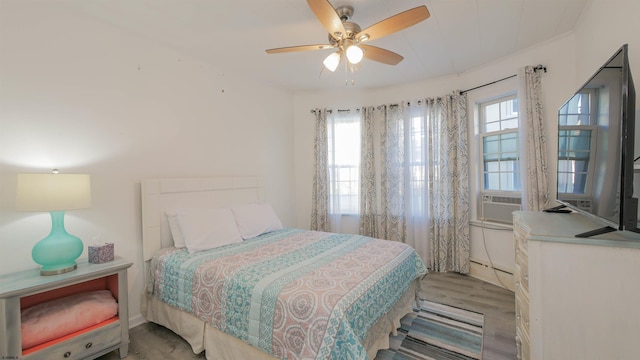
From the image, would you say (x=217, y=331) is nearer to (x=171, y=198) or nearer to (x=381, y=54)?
(x=171, y=198)

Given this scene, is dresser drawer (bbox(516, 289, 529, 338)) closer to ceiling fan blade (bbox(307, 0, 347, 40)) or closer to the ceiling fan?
the ceiling fan

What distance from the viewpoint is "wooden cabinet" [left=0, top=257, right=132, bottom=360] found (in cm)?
149

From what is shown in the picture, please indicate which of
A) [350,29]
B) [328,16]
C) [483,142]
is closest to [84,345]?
[328,16]

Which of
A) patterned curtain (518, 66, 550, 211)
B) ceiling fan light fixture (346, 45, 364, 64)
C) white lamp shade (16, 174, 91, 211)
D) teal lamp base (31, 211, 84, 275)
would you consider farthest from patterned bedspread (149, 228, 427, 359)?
Answer: ceiling fan light fixture (346, 45, 364, 64)

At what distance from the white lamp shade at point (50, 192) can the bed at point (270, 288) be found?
22.2 inches

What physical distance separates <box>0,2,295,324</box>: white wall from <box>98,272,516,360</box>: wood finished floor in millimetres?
398

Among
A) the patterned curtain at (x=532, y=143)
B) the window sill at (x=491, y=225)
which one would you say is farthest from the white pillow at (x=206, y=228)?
the patterned curtain at (x=532, y=143)

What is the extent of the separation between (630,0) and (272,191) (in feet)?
12.2

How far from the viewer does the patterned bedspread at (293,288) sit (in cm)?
138

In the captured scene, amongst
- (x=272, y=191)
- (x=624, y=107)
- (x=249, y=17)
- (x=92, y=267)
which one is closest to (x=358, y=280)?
(x=624, y=107)

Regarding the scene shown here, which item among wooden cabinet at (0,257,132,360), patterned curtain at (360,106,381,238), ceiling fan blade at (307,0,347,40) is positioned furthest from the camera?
patterned curtain at (360,106,381,238)

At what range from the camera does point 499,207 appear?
10.3ft

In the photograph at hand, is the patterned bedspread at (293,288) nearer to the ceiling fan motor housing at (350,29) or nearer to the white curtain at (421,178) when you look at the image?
the white curtain at (421,178)

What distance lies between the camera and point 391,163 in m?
3.81
